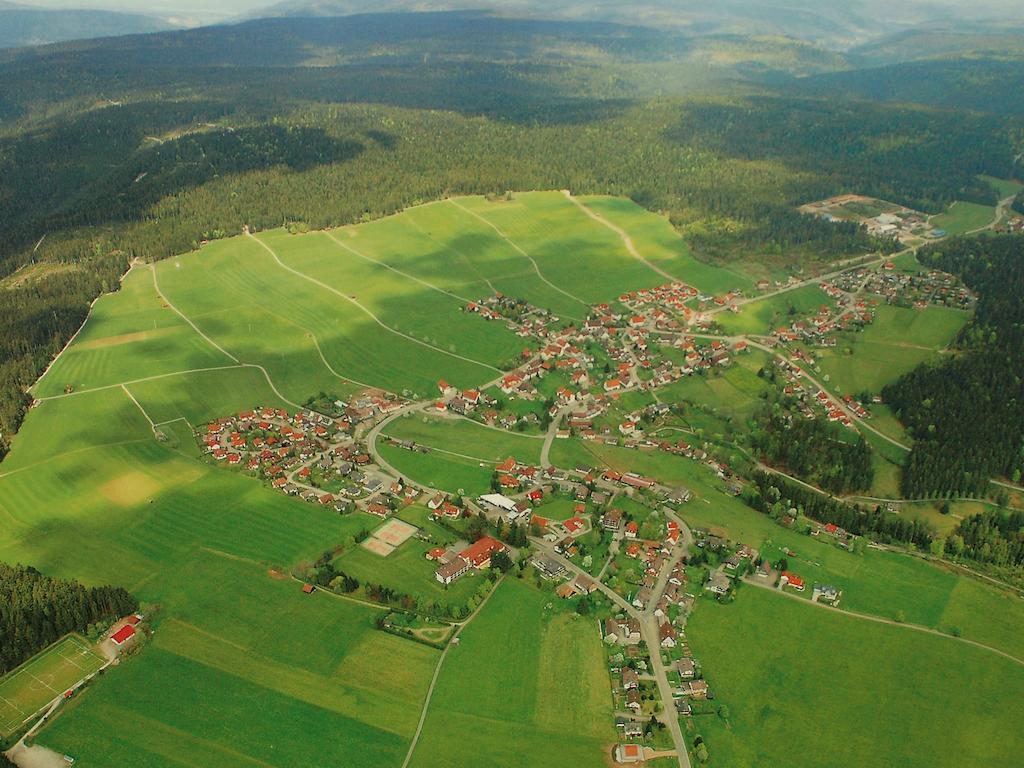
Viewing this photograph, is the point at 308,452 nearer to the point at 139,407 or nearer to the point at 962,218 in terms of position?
the point at 139,407

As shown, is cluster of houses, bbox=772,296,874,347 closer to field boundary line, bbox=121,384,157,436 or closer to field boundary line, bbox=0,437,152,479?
field boundary line, bbox=121,384,157,436

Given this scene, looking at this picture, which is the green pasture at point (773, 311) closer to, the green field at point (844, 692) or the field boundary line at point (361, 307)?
the field boundary line at point (361, 307)

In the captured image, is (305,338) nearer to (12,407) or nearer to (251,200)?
(12,407)

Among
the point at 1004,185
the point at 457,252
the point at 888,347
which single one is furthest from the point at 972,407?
the point at 1004,185

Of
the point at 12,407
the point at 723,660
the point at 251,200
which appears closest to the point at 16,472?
the point at 12,407

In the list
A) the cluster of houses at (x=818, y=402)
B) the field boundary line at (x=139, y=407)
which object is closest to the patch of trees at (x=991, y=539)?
the cluster of houses at (x=818, y=402)

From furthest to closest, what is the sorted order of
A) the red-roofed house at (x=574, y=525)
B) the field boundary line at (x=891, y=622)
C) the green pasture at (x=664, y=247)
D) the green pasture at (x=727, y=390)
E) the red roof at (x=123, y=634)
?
the green pasture at (x=664, y=247) < the green pasture at (x=727, y=390) < the red-roofed house at (x=574, y=525) < the field boundary line at (x=891, y=622) < the red roof at (x=123, y=634)
